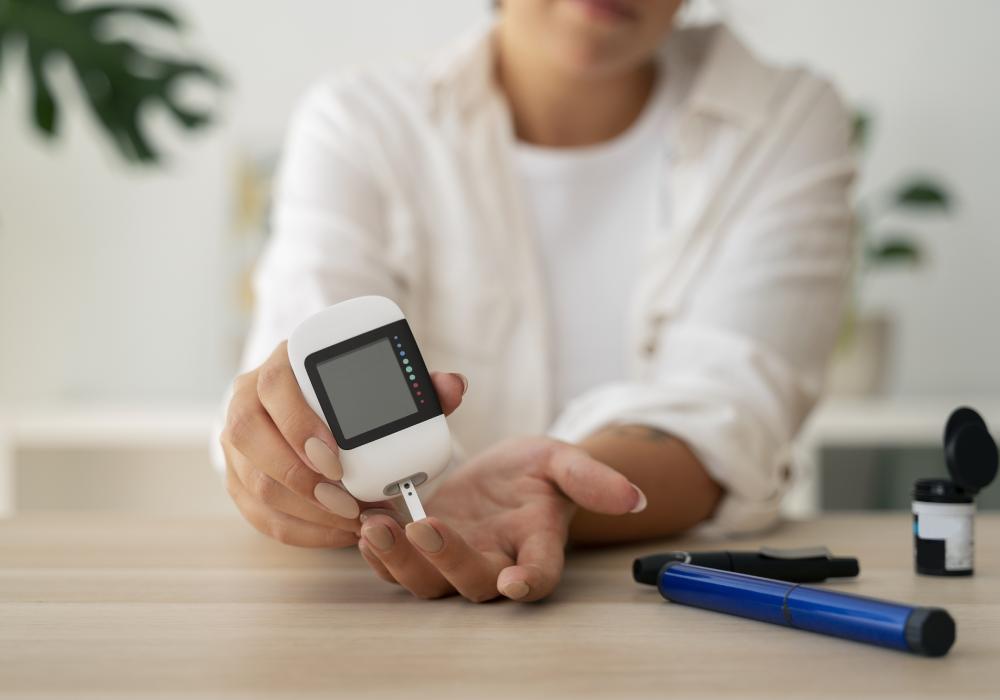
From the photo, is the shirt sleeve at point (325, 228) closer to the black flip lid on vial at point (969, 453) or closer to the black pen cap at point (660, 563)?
the black pen cap at point (660, 563)

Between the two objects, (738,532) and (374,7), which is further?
(374,7)

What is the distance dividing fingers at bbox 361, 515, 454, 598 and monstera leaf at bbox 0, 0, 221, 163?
1.51 m

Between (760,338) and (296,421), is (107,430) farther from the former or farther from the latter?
(296,421)

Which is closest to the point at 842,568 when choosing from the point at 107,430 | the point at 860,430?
the point at 860,430

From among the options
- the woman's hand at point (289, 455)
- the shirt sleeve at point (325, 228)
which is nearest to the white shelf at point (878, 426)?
the shirt sleeve at point (325, 228)

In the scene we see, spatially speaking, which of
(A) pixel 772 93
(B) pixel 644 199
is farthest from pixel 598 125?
(A) pixel 772 93

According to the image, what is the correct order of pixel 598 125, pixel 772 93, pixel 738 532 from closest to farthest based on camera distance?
pixel 738 532, pixel 772 93, pixel 598 125

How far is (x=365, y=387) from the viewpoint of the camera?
1.90 feet

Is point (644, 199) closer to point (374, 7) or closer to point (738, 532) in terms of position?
point (738, 532)

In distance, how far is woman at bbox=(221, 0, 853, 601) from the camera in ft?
3.31

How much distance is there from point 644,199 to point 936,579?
0.73 meters

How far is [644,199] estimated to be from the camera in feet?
4.18

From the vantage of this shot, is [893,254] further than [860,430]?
Yes

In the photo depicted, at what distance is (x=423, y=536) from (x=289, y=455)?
0.35 feet
